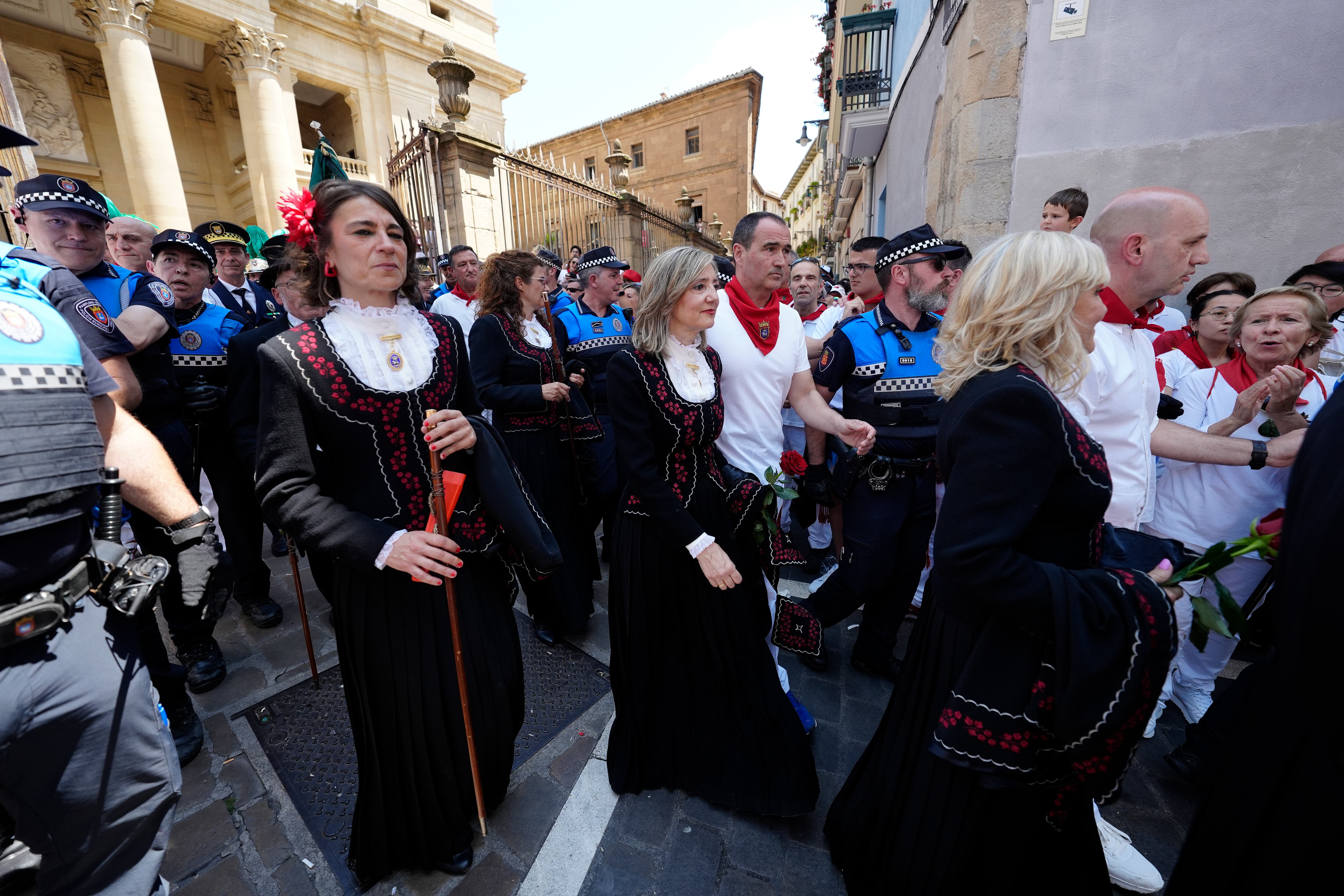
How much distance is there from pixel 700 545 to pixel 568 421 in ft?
6.47

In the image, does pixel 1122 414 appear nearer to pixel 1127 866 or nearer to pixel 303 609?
pixel 1127 866

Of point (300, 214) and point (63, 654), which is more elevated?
point (300, 214)

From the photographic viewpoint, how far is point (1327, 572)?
0.99 meters

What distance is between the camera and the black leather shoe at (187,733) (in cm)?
247

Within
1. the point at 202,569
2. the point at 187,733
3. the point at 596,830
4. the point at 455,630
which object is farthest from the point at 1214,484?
the point at 187,733

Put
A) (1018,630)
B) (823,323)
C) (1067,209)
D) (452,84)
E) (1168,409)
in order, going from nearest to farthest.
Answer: (1018,630) → (1168,409) → (1067,209) → (823,323) → (452,84)

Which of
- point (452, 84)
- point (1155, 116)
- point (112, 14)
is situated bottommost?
point (1155, 116)

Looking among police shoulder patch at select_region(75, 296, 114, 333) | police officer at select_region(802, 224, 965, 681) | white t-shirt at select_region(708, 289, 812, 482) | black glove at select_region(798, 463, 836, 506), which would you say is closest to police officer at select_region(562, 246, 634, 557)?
black glove at select_region(798, 463, 836, 506)

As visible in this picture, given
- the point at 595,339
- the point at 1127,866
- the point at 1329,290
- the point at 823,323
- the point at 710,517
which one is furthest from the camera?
the point at 823,323

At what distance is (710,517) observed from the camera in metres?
2.29

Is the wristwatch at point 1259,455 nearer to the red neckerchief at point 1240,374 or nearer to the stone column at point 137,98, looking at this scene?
the red neckerchief at point 1240,374

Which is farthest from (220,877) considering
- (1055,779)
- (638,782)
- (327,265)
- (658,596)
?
(1055,779)

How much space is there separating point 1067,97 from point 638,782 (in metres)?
6.39

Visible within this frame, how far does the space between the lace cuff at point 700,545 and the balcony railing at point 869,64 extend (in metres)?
11.3
